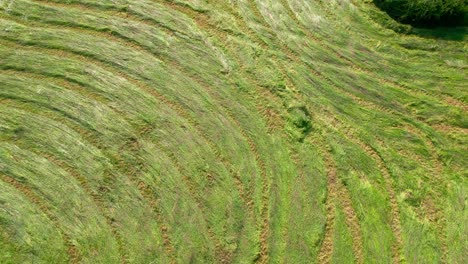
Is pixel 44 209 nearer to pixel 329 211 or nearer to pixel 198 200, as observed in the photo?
pixel 198 200

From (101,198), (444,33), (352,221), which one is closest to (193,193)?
(101,198)

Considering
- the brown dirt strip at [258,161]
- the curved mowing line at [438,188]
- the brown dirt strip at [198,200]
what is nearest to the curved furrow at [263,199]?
the brown dirt strip at [258,161]

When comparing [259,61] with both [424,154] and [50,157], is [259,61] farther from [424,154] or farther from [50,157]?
[50,157]

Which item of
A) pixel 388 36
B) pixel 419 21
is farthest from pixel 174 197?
pixel 419 21

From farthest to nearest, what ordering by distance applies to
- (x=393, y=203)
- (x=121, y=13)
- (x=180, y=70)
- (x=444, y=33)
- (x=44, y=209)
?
(x=444, y=33), (x=121, y=13), (x=180, y=70), (x=393, y=203), (x=44, y=209)

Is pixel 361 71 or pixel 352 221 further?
pixel 361 71

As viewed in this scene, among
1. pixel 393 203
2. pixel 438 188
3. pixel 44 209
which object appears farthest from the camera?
pixel 438 188
